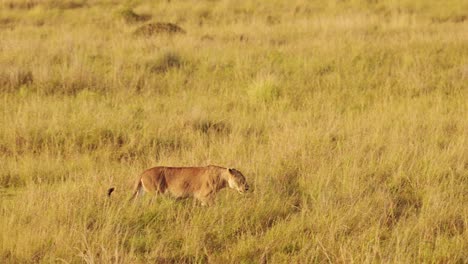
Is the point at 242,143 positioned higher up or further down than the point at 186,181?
further down

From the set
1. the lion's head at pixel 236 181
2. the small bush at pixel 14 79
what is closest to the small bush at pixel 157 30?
the small bush at pixel 14 79

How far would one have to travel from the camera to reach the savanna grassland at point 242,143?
3.95 m

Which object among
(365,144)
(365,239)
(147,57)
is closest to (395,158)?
(365,144)

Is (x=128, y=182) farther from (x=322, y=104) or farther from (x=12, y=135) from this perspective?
(x=322, y=104)

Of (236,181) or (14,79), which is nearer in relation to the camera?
(236,181)

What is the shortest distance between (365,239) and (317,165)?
1.45 m

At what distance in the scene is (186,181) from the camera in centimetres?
448

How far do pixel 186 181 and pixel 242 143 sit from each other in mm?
1787

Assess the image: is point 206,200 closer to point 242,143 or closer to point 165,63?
point 242,143

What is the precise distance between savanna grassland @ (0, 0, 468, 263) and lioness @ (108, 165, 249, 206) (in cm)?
10

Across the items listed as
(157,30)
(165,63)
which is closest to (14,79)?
(165,63)

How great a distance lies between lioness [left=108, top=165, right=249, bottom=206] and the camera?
4.46m

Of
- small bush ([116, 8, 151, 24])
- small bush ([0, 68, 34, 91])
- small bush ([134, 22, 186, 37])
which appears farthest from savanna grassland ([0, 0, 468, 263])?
small bush ([116, 8, 151, 24])

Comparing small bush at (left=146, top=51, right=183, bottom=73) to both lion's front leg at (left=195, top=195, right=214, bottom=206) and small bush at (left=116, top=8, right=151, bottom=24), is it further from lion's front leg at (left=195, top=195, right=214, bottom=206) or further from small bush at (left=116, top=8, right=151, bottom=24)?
small bush at (left=116, top=8, right=151, bottom=24)
